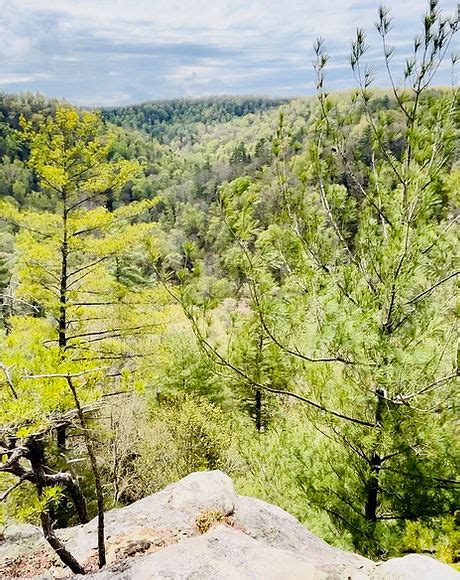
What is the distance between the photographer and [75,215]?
10.6m

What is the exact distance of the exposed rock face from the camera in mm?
3748

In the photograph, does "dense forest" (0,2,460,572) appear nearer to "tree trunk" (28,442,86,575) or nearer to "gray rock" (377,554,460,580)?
"tree trunk" (28,442,86,575)

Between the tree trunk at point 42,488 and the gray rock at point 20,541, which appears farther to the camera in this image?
the gray rock at point 20,541

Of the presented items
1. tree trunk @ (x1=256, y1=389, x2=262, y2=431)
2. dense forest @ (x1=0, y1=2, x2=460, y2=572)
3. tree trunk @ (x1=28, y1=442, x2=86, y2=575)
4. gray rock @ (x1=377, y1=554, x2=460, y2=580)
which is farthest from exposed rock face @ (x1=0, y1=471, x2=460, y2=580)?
tree trunk @ (x1=256, y1=389, x2=262, y2=431)

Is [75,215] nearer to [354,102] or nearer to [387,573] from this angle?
[354,102]

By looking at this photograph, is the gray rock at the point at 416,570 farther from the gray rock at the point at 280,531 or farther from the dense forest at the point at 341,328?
the gray rock at the point at 280,531

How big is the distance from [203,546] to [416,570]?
1.78 metres

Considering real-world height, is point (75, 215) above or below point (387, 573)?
above

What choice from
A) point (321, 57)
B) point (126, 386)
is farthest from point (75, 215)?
point (321, 57)

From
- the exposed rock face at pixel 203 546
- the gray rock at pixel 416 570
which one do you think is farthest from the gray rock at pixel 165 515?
the gray rock at pixel 416 570

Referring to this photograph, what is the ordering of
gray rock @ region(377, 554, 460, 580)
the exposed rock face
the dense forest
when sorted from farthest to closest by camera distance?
the dense forest → the exposed rock face → gray rock @ region(377, 554, 460, 580)

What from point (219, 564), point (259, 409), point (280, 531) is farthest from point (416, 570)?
point (259, 409)

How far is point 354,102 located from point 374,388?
9.29 feet

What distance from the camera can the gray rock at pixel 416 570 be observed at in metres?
3.36
